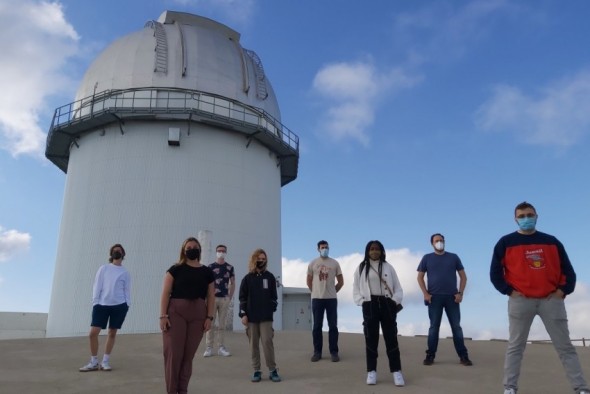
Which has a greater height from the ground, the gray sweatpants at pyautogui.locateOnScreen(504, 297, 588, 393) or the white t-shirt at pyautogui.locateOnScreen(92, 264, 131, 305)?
the white t-shirt at pyautogui.locateOnScreen(92, 264, 131, 305)

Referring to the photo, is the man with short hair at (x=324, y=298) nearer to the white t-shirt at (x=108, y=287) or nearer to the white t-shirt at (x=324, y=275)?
the white t-shirt at (x=324, y=275)

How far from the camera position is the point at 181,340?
4.85 meters

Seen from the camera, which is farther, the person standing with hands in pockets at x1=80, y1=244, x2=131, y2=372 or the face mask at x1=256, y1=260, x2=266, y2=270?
the person standing with hands in pockets at x1=80, y1=244, x2=131, y2=372

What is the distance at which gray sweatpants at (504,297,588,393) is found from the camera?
455 cm

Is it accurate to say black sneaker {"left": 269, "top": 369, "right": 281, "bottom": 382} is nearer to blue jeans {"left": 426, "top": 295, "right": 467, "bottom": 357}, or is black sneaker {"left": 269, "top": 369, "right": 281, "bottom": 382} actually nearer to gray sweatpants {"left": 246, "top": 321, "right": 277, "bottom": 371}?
gray sweatpants {"left": 246, "top": 321, "right": 277, "bottom": 371}

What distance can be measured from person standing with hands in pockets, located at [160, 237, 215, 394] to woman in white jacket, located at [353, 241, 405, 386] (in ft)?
6.31

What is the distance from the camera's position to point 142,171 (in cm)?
1786

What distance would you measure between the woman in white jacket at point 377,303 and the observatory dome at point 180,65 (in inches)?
584

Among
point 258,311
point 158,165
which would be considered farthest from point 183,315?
point 158,165

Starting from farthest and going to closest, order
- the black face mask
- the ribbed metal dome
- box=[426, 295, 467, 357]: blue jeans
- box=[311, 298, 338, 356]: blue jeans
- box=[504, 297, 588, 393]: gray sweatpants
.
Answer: the ribbed metal dome
box=[311, 298, 338, 356]: blue jeans
box=[426, 295, 467, 357]: blue jeans
the black face mask
box=[504, 297, 588, 393]: gray sweatpants

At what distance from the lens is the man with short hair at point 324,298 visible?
7398mm

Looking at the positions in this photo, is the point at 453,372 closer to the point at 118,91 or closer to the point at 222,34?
the point at 118,91

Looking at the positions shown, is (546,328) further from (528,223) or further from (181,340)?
A: (181,340)

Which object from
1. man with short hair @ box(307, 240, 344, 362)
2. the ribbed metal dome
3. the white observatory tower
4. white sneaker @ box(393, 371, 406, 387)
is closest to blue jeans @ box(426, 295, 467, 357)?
man with short hair @ box(307, 240, 344, 362)
